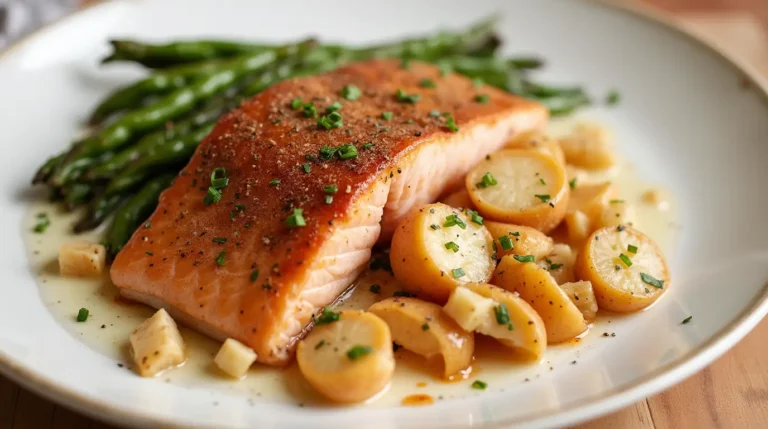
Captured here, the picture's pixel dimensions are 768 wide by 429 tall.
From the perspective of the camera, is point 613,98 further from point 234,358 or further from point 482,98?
point 234,358

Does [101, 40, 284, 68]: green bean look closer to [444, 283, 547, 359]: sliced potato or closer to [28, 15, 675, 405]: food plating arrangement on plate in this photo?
[28, 15, 675, 405]: food plating arrangement on plate

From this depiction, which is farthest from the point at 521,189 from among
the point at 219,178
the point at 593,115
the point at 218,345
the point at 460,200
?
the point at 593,115

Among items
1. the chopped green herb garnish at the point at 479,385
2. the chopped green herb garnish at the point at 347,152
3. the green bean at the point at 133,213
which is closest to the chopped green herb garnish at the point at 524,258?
the chopped green herb garnish at the point at 479,385

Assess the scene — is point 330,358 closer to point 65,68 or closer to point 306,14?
point 65,68

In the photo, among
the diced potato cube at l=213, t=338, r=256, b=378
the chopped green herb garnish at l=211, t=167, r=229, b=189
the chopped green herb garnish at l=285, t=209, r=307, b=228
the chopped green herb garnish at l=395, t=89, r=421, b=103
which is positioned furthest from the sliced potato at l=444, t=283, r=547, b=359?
the chopped green herb garnish at l=395, t=89, r=421, b=103

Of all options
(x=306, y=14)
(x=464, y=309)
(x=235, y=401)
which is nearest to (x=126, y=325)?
(x=235, y=401)

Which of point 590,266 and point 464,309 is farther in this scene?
point 590,266

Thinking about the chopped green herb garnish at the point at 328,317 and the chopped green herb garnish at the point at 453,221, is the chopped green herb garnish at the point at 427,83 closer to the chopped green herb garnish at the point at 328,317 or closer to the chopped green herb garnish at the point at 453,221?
the chopped green herb garnish at the point at 453,221
